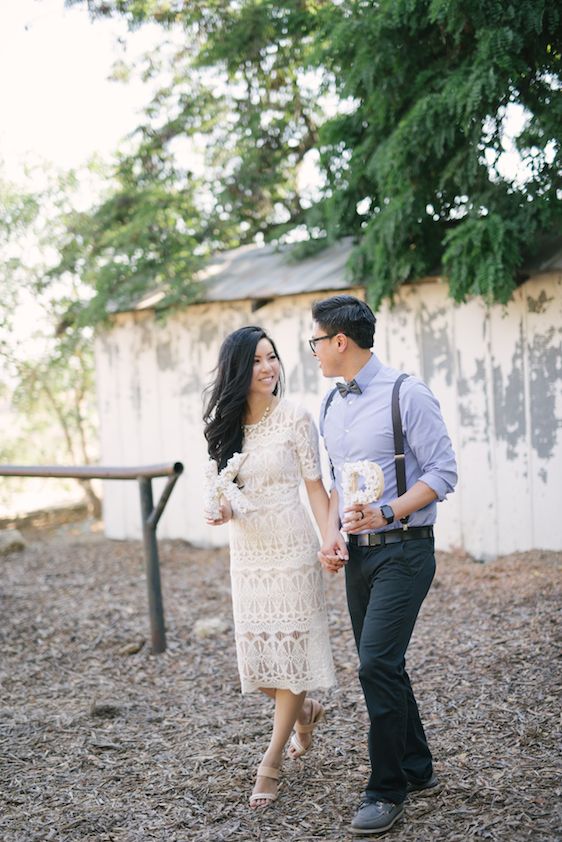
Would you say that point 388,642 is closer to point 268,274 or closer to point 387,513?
point 387,513

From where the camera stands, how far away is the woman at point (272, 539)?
368cm

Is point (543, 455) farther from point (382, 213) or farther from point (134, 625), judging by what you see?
point (134, 625)

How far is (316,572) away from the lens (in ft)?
12.2

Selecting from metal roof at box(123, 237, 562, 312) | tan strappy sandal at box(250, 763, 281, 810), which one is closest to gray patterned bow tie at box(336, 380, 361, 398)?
tan strappy sandal at box(250, 763, 281, 810)

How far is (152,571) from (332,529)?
266 cm

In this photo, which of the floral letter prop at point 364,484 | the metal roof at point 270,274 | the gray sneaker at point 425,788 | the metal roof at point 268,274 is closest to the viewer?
the floral letter prop at point 364,484

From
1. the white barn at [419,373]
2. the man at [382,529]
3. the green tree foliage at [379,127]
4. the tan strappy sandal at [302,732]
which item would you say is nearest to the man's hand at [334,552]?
the man at [382,529]

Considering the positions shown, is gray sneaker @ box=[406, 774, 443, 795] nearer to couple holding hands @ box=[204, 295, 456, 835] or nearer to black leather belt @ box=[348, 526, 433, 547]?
couple holding hands @ box=[204, 295, 456, 835]

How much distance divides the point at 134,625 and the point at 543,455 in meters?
3.35

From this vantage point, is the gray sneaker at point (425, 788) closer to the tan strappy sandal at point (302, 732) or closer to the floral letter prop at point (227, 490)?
the tan strappy sandal at point (302, 732)

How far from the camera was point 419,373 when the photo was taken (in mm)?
7656

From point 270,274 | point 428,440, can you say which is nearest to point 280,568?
point 428,440

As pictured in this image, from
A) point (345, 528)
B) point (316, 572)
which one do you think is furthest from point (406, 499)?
point (316, 572)

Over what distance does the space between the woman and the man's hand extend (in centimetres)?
22
